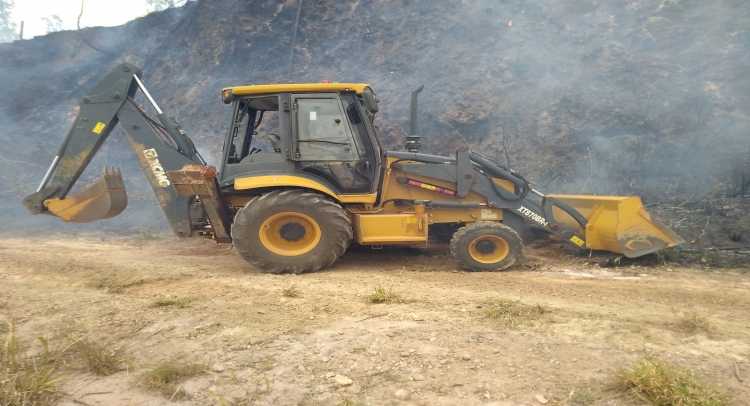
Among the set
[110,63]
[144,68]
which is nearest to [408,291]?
[144,68]

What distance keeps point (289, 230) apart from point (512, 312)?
281 centimetres

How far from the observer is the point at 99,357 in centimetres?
302

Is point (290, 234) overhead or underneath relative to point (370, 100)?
underneath

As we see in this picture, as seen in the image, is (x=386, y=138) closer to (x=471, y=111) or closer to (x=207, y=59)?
(x=471, y=111)

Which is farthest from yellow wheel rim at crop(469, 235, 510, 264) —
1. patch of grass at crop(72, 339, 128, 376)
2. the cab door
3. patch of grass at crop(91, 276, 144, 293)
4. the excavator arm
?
patch of grass at crop(72, 339, 128, 376)

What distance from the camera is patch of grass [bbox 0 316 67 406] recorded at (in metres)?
2.58

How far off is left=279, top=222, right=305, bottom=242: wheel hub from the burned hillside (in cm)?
462

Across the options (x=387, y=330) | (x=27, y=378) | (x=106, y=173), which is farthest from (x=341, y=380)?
(x=106, y=173)

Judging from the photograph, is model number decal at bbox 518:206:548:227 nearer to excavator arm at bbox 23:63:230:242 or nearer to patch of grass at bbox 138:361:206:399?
excavator arm at bbox 23:63:230:242

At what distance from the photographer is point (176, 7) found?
15172mm

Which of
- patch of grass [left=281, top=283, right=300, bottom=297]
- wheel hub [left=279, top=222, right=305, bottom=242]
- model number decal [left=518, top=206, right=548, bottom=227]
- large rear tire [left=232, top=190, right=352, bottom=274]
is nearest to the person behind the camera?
patch of grass [left=281, top=283, right=300, bottom=297]

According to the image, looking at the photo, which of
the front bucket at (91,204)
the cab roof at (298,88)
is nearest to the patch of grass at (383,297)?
the cab roof at (298,88)

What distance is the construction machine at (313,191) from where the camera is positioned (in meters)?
5.65

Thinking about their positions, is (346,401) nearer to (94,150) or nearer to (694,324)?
(694,324)
